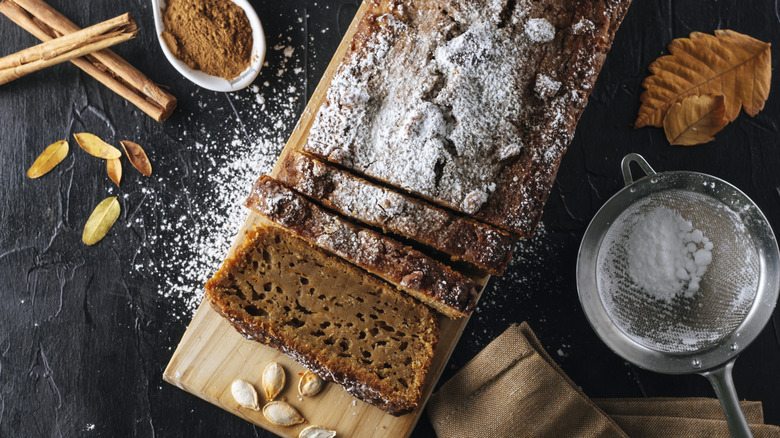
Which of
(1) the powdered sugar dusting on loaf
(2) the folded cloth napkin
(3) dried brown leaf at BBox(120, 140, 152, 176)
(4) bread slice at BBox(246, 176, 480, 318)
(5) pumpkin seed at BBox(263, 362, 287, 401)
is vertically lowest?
(5) pumpkin seed at BBox(263, 362, 287, 401)

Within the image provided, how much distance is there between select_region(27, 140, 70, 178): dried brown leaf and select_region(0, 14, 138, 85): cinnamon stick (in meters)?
0.46

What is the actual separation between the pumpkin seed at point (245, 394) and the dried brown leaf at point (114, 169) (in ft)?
4.64

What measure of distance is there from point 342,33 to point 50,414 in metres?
2.81

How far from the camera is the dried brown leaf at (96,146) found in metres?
3.09

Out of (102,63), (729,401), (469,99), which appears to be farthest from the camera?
(102,63)

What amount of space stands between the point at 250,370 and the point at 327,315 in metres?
0.56

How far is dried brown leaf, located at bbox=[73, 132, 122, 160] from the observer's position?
309 centimetres

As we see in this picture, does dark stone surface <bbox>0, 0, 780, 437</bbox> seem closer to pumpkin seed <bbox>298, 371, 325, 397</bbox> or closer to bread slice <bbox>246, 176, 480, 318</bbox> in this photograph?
pumpkin seed <bbox>298, 371, 325, 397</bbox>

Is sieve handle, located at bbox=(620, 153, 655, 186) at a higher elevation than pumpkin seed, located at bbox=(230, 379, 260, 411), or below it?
higher

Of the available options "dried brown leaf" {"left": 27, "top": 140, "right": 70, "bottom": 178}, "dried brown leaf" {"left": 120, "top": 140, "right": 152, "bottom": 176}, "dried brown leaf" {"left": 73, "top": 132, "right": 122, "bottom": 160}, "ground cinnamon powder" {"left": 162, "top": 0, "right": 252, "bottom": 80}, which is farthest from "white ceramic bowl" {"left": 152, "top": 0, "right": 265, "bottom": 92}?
"dried brown leaf" {"left": 27, "top": 140, "right": 70, "bottom": 178}

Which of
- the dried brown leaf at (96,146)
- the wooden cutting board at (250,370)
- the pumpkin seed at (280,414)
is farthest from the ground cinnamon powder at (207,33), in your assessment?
the pumpkin seed at (280,414)

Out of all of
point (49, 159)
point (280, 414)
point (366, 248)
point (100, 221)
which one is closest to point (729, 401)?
point (366, 248)

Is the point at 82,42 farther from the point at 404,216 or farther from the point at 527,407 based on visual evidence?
the point at 527,407

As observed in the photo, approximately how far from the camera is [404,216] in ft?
7.92
